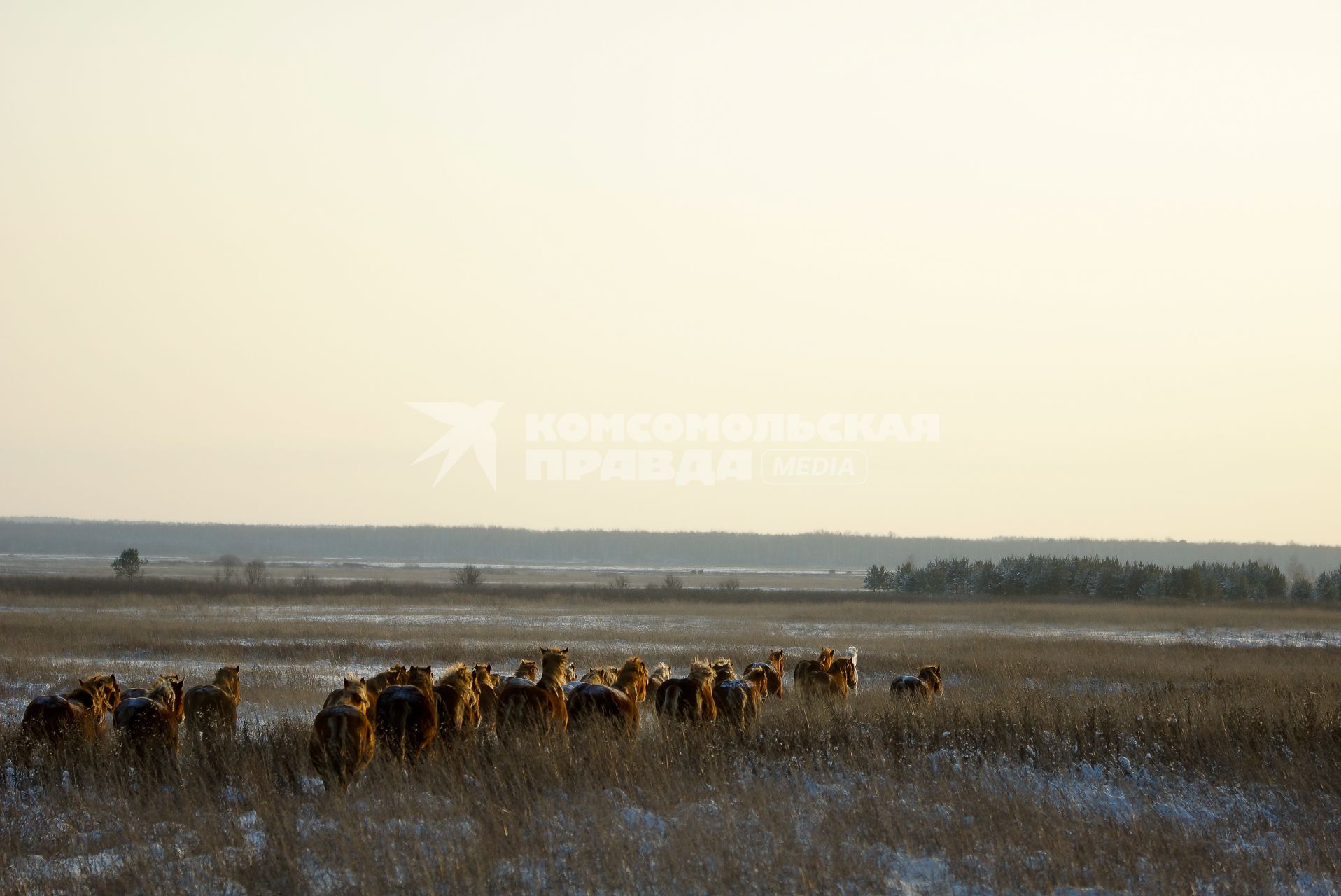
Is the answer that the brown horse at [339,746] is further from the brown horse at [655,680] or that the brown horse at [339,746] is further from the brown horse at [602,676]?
the brown horse at [655,680]

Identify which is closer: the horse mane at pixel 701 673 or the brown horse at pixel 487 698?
the brown horse at pixel 487 698

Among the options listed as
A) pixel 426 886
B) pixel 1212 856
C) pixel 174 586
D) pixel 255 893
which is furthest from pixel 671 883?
pixel 174 586

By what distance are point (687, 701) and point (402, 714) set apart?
3841 millimetres

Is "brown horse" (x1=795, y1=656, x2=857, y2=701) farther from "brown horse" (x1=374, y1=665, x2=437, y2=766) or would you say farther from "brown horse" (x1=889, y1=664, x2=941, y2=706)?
"brown horse" (x1=374, y1=665, x2=437, y2=766)

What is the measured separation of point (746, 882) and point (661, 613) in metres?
45.0

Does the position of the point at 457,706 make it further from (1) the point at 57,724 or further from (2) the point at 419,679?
(1) the point at 57,724

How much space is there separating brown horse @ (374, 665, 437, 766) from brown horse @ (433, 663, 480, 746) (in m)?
0.53

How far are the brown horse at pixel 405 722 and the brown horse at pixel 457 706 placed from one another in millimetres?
533

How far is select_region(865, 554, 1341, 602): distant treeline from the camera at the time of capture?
210 ft

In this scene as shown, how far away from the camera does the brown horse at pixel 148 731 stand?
32.3ft

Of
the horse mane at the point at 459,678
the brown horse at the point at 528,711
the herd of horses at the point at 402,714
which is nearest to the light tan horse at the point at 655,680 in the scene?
the herd of horses at the point at 402,714

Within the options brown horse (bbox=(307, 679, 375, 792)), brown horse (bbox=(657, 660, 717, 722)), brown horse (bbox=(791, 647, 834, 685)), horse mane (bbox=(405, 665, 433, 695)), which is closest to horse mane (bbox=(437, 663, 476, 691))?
horse mane (bbox=(405, 665, 433, 695))

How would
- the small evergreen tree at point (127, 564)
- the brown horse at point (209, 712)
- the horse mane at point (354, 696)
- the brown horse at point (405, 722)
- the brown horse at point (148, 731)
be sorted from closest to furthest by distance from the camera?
the brown horse at point (148, 731)
the brown horse at point (405, 722)
the brown horse at point (209, 712)
the horse mane at point (354, 696)
the small evergreen tree at point (127, 564)

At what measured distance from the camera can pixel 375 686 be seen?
47.0 feet
